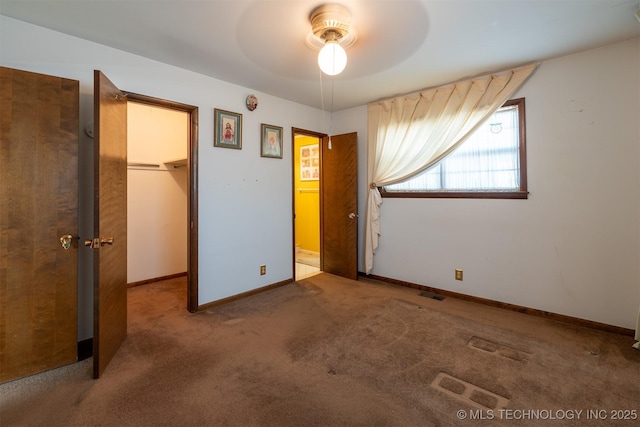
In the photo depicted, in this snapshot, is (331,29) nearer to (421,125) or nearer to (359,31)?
(359,31)

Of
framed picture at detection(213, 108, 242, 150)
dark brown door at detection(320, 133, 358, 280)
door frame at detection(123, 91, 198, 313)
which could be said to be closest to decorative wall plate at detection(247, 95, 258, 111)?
framed picture at detection(213, 108, 242, 150)

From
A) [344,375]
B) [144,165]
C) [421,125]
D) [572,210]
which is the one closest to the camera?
[344,375]

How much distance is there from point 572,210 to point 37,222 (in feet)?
13.9

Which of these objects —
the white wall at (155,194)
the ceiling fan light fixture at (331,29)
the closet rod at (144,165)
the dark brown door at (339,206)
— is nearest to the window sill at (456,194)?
the dark brown door at (339,206)

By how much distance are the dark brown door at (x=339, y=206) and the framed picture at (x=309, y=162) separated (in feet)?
3.82

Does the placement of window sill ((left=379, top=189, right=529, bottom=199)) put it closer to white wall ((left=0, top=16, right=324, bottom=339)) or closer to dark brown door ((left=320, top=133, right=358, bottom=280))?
dark brown door ((left=320, top=133, right=358, bottom=280))

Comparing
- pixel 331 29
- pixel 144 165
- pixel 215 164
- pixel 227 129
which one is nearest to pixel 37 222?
pixel 215 164

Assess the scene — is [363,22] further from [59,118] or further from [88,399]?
[88,399]

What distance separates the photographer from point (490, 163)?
9.74ft

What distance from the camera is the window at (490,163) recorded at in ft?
9.16

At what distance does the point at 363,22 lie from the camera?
2.00 meters

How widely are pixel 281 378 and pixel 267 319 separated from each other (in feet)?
3.00

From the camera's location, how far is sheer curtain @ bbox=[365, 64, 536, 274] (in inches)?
113

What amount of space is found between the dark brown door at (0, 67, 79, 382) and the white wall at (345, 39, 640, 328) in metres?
3.55
